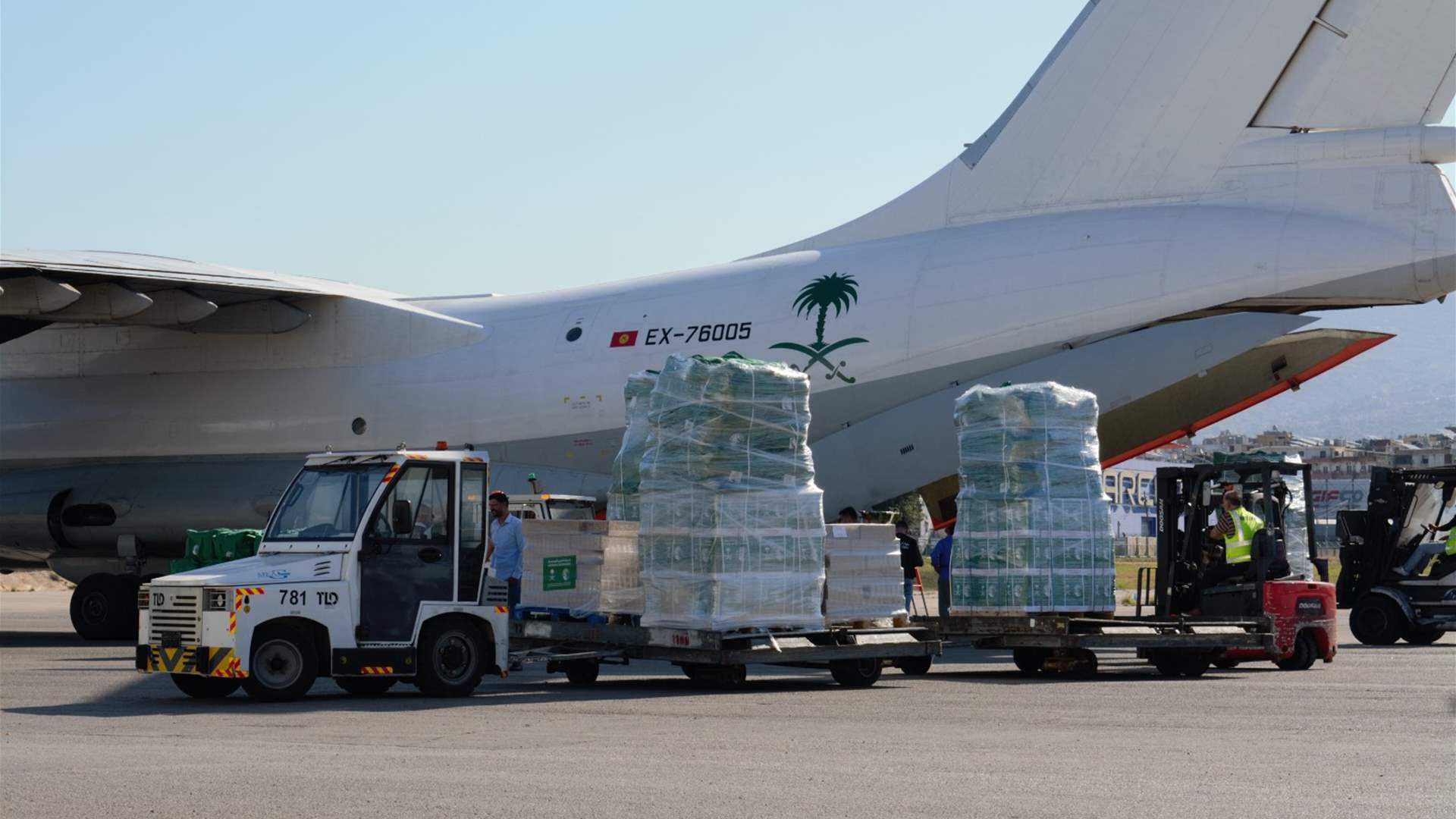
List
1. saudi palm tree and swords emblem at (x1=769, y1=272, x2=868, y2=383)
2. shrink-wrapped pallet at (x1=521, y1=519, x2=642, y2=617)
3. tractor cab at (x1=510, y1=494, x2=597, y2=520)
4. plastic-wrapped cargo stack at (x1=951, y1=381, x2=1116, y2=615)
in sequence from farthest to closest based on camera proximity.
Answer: saudi palm tree and swords emblem at (x1=769, y1=272, x2=868, y2=383) < tractor cab at (x1=510, y1=494, x2=597, y2=520) < plastic-wrapped cargo stack at (x1=951, y1=381, x2=1116, y2=615) < shrink-wrapped pallet at (x1=521, y1=519, x2=642, y2=617)

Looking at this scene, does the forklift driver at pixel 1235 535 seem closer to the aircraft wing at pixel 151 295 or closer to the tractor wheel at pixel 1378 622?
the tractor wheel at pixel 1378 622

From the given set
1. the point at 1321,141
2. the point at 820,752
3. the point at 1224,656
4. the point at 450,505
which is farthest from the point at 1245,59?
the point at 820,752

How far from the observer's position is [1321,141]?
17094mm

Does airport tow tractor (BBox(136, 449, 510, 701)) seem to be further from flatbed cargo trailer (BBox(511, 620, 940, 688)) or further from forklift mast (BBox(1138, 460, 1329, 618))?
forklift mast (BBox(1138, 460, 1329, 618))

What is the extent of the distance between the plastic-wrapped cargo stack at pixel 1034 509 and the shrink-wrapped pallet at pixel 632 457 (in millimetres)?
2986

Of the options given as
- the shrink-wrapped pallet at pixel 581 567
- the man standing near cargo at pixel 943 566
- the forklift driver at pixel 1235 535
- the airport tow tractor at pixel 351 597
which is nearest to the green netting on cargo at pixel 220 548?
the shrink-wrapped pallet at pixel 581 567

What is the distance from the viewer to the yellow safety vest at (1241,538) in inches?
617

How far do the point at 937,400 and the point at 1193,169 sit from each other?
370 cm

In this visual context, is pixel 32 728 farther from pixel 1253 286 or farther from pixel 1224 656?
pixel 1253 286

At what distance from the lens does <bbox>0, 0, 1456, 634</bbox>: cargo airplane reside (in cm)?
1686

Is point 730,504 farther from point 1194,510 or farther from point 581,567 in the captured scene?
point 1194,510

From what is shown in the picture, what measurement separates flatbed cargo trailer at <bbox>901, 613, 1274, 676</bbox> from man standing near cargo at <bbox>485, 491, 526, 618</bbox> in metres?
3.72

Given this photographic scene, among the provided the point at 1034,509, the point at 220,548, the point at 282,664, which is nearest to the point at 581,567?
the point at 282,664

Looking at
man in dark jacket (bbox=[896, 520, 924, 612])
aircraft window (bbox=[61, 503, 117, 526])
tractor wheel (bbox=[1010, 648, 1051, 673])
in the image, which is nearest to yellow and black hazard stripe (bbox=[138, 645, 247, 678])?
tractor wheel (bbox=[1010, 648, 1051, 673])
